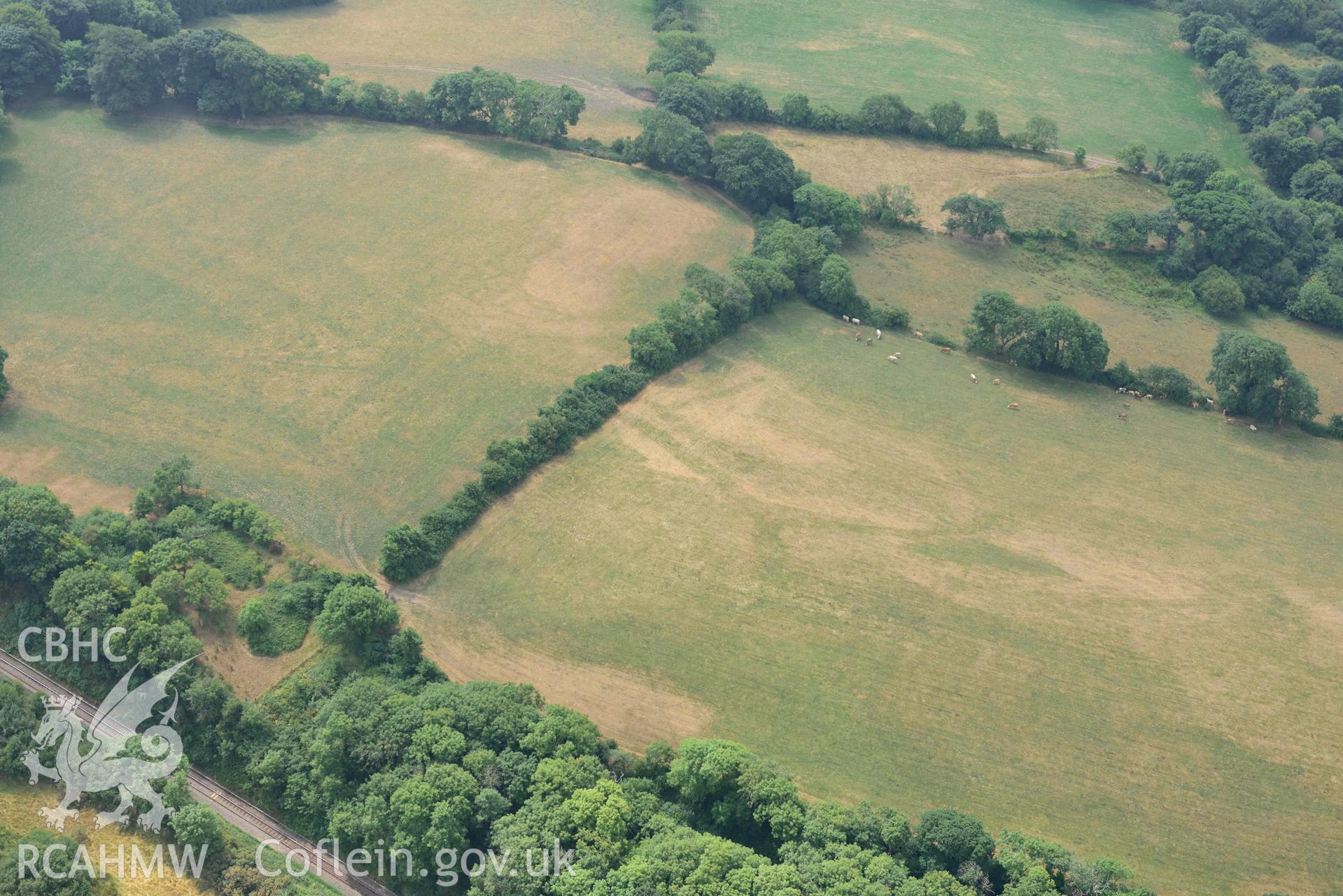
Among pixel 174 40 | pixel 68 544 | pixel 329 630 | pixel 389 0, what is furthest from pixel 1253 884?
pixel 389 0

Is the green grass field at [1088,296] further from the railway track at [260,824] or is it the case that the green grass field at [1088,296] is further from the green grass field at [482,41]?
the railway track at [260,824]

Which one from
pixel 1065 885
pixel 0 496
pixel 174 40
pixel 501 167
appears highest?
pixel 174 40

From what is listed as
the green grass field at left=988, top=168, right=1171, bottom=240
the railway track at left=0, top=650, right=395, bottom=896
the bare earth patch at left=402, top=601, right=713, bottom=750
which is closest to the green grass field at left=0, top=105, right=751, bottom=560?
the bare earth patch at left=402, top=601, right=713, bottom=750

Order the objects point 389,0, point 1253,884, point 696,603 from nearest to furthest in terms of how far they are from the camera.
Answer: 1. point 1253,884
2. point 696,603
3. point 389,0

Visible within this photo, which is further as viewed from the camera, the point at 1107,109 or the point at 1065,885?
the point at 1107,109

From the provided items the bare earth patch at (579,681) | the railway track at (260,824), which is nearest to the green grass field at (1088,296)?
the bare earth patch at (579,681)

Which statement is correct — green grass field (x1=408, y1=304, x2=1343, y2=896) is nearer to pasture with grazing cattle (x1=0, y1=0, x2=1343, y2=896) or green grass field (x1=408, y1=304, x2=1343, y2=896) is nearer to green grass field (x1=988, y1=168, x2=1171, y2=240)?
pasture with grazing cattle (x1=0, y1=0, x2=1343, y2=896)

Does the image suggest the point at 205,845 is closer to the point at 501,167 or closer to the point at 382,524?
the point at 382,524
